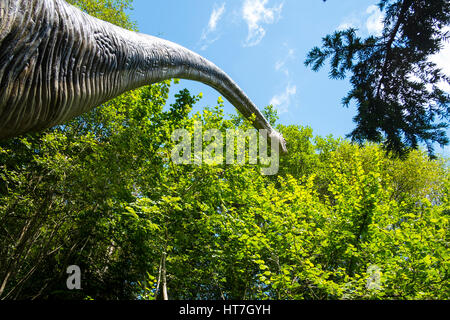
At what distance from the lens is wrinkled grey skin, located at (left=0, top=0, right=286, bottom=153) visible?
0.91 meters

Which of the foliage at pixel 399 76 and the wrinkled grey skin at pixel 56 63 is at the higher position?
the foliage at pixel 399 76

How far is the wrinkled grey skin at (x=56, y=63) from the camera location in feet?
3.00

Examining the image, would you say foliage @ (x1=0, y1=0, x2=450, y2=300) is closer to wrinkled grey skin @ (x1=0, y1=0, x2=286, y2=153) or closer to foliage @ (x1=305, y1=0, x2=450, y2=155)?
foliage @ (x1=305, y1=0, x2=450, y2=155)

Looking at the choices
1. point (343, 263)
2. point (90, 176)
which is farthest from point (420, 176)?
point (90, 176)

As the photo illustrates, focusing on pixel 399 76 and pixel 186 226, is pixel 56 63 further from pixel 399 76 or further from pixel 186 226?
pixel 186 226

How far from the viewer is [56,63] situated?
1.04 meters

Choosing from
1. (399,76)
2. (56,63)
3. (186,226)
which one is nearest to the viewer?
(56,63)

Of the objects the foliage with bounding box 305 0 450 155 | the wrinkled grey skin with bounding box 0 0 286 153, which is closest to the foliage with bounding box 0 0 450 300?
the foliage with bounding box 305 0 450 155

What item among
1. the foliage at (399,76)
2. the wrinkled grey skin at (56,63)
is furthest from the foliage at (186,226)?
the wrinkled grey skin at (56,63)

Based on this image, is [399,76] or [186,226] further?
[186,226]

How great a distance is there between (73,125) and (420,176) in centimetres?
1579

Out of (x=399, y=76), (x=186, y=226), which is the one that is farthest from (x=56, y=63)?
(x=186, y=226)

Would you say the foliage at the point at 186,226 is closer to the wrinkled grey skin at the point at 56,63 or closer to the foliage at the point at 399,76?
the foliage at the point at 399,76

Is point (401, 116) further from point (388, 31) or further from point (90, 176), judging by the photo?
point (90, 176)
